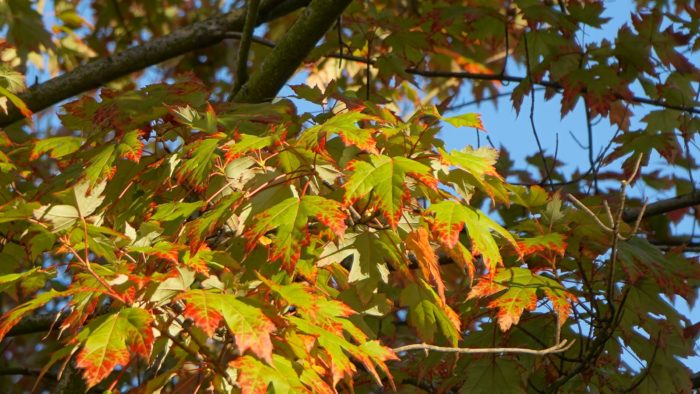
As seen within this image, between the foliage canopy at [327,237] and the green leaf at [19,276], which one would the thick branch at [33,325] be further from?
the green leaf at [19,276]

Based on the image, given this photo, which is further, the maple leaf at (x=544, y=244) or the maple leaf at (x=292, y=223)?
the maple leaf at (x=544, y=244)

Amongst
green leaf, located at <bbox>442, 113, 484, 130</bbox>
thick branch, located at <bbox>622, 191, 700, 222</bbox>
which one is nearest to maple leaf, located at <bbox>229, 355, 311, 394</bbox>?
green leaf, located at <bbox>442, 113, 484, 130</bbox>

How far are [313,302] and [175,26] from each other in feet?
16.2

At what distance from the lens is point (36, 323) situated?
2949 millimetres

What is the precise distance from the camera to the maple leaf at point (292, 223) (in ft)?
5.87

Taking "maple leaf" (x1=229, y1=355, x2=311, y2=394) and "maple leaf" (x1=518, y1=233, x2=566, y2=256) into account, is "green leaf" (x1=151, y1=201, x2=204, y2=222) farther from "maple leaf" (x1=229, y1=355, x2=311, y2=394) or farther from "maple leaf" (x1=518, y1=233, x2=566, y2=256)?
"maple leaf" (x1=518, y1=233, x2=566, y2=256)

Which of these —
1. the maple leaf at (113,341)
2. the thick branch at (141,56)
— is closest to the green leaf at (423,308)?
the maple leaf at (113,341)

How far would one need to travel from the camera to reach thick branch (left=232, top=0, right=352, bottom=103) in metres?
3.05

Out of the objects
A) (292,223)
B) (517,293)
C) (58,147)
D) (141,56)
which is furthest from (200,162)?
(141,56)

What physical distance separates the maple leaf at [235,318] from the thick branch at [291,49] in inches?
58.8

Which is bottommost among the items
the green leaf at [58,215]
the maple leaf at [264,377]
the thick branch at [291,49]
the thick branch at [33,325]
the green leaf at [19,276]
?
the maple leaf at [264,377]

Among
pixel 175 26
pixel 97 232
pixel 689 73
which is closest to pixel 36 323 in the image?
pixel 97 232

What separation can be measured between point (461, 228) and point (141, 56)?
82.1 inches

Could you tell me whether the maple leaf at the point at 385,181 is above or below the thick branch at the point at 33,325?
above
